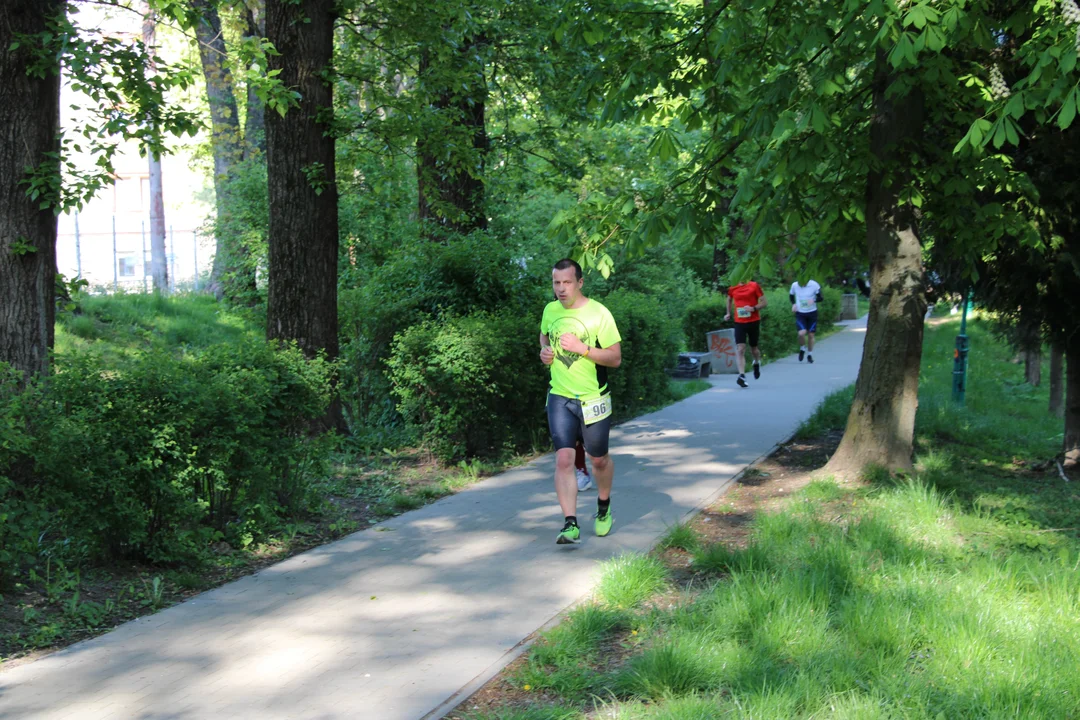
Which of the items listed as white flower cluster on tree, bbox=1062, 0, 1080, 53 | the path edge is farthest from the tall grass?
white flower cluster on tree, bbox=1062, 0, 1080, 53

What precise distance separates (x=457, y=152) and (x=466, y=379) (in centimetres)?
321

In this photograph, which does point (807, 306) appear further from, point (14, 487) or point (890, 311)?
point (14, 487)

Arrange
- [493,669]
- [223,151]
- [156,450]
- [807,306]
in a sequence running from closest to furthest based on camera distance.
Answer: [493,669] → [156,450] → [807,306] → [223,151]

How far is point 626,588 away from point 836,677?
1603 mm

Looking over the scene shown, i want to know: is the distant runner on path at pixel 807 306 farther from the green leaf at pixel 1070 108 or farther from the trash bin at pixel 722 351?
the green leaf at pixel 1070 108

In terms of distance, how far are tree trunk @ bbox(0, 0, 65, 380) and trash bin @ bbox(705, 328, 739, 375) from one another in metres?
14.3

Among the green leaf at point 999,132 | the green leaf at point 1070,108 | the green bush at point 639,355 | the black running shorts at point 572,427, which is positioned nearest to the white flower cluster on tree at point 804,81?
the green leaf at point 999,132

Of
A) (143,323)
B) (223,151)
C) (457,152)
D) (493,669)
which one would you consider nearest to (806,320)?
(457,152)

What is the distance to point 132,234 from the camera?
1742 inches

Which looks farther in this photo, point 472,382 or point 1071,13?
point 472,382

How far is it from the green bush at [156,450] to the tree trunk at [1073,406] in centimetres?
748

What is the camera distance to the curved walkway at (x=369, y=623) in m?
4.44

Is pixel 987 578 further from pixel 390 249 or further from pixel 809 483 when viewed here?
pixel 390 249

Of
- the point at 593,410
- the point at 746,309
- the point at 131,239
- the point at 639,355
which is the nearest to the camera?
the point at 593,410
